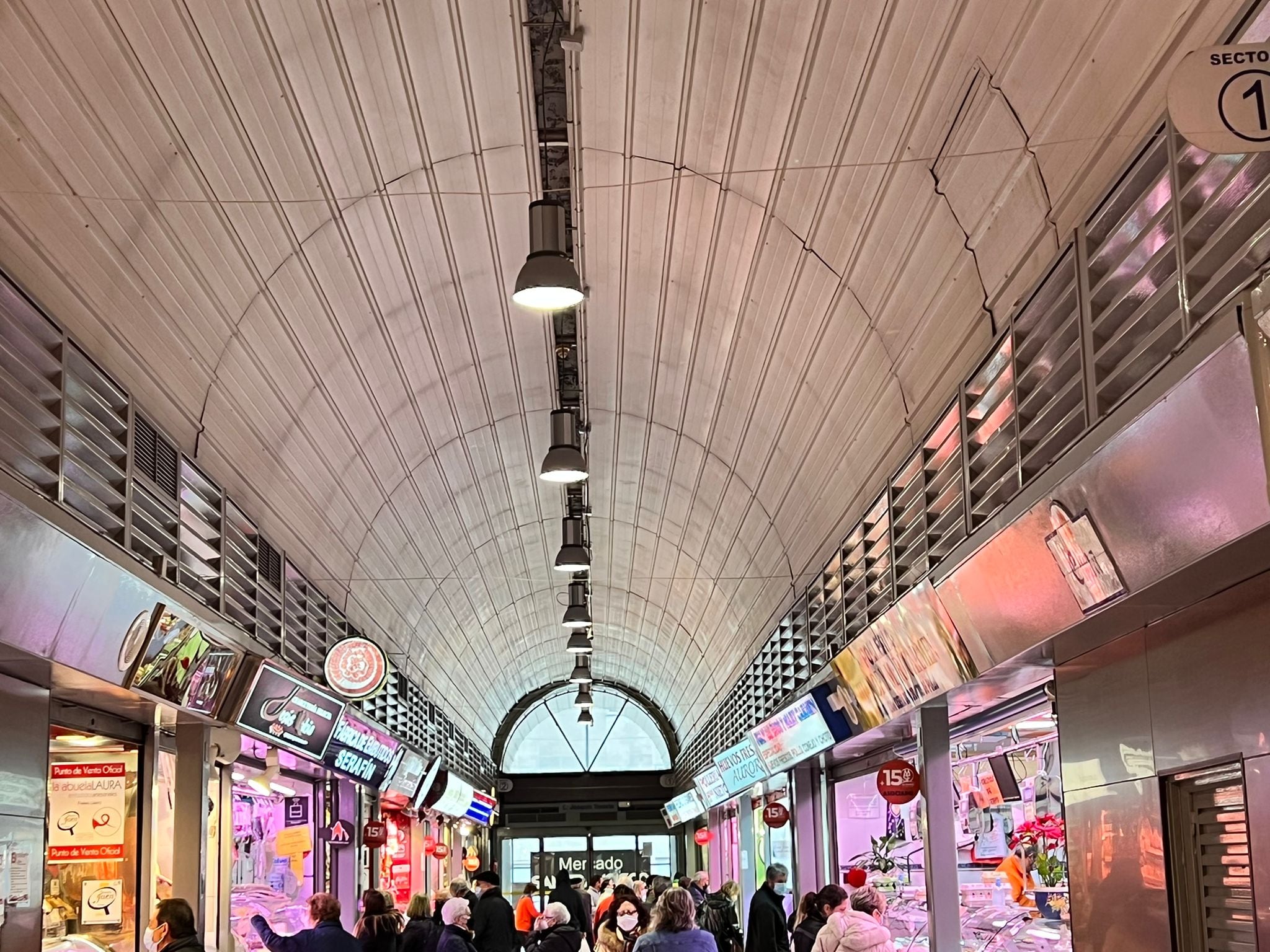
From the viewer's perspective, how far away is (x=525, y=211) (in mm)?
10492

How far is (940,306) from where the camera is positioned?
8.46m

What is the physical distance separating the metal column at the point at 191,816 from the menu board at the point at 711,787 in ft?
40.8

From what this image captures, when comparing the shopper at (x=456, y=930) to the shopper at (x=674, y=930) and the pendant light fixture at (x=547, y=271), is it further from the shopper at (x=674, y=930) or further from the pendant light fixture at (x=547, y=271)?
the pendant light fixture at (x=547, y=271)

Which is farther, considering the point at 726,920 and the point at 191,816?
the point at 726,920

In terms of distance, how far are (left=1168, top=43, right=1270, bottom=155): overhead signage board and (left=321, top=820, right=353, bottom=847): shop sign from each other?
1514 cm

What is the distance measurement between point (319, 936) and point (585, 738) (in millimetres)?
34294

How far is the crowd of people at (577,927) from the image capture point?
799 cm

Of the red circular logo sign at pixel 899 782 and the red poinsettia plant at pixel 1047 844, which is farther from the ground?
the red circular logo sign at pixel 899 782

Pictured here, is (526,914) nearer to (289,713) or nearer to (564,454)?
(289,713)

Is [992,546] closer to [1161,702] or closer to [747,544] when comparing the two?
[1161,702]

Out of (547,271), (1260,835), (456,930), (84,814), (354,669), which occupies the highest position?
(547,271)

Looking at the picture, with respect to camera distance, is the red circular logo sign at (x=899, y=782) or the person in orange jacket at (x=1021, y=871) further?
the red circular logo sign at (x=899, y=782)

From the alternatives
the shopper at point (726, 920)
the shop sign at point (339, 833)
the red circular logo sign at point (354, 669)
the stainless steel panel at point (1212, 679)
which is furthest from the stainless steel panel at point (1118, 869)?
the shop sign at point (339, 833)

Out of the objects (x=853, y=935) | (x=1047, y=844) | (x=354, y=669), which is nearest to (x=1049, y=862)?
(x=1047, y=844)
